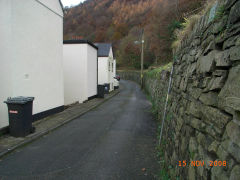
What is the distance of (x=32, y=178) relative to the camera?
376 centimetres

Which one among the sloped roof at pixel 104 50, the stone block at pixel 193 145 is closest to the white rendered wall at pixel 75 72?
the sloped roof at pixel 104 50

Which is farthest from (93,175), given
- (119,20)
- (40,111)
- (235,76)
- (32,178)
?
(119,20)

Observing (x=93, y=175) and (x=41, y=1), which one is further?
(x=41, y=1)

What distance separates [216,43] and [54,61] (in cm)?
846

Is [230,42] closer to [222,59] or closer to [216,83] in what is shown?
[222,59]

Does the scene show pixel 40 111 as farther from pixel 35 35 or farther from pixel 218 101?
pixel 218 101

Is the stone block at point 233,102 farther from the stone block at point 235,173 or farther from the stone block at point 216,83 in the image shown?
the stone block at point 235,173

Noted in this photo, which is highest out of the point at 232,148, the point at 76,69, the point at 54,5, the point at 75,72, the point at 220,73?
the point at 54,5

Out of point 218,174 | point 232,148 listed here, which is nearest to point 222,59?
point 232,148

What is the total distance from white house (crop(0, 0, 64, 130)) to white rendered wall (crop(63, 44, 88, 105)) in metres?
4.02

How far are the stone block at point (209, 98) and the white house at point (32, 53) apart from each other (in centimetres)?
626

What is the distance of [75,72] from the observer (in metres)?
13.9

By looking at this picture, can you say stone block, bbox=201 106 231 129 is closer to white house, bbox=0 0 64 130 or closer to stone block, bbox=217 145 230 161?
stone block, bbox=217 145 230 161

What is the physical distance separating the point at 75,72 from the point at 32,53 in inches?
260
